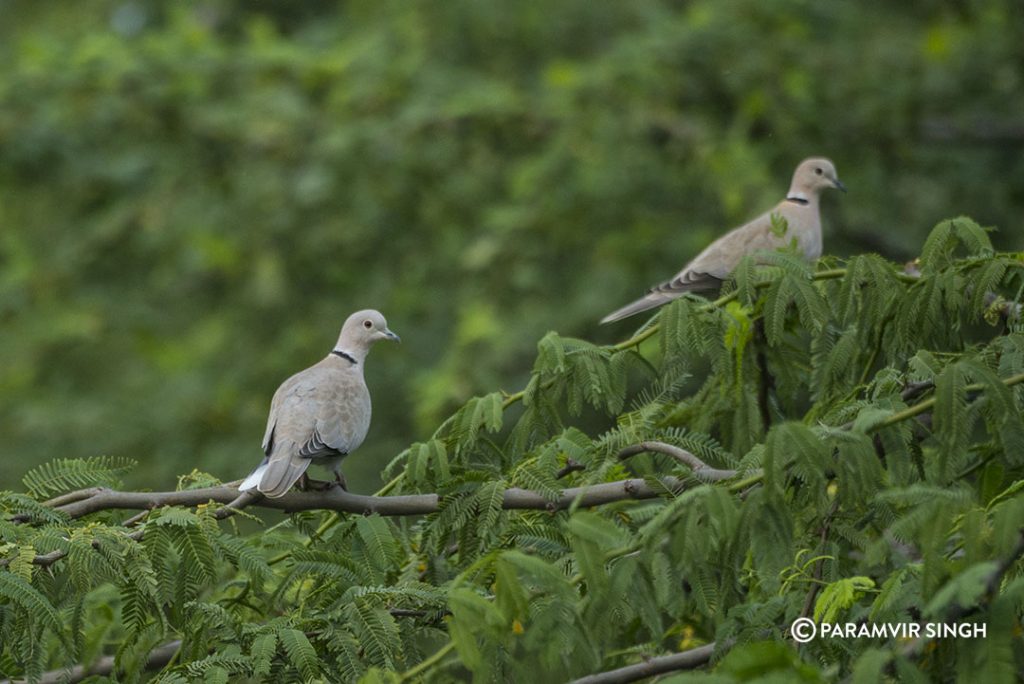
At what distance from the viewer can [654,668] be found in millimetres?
3229

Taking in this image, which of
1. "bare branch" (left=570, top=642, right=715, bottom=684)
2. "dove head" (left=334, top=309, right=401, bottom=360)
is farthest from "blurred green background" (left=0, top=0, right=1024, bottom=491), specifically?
"bare branch" (left=570, top=642, right=715, bottom=684)

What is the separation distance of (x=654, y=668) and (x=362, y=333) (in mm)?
2526

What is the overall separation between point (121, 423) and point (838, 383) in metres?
8.80

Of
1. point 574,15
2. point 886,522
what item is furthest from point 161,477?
point 886,522

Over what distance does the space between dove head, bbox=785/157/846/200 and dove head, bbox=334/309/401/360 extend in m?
2.68

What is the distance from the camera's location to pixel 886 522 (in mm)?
3555

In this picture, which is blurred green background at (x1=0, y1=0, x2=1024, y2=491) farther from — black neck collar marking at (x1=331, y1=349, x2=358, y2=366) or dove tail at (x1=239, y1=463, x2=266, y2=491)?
dove tail at (x1=239, y1=463, x2=266, y2=491)

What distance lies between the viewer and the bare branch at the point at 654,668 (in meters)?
3.18

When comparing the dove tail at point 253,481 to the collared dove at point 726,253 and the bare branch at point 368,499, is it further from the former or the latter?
the collared dove at point 726,253

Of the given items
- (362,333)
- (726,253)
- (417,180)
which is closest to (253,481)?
(362,333)

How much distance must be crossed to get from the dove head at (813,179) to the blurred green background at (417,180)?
1.67 m

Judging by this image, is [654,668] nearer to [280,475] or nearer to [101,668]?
[280,475]

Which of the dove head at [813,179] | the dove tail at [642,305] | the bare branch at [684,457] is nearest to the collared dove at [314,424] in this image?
the bare branch at [684,457]

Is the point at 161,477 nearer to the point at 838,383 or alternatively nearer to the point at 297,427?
the point at 297,427
